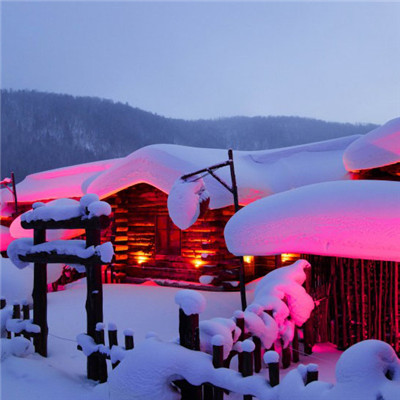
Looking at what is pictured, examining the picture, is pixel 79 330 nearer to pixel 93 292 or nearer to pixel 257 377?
pixel 93 292

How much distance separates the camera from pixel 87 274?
18.3 ft

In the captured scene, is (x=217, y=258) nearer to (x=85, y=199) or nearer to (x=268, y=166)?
(x=268, y=166)

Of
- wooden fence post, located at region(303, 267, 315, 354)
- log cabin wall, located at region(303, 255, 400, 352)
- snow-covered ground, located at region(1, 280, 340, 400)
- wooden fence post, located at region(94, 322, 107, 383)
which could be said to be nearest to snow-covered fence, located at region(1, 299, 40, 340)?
snow-covered ground, located at region(1, 280, 340, 400)

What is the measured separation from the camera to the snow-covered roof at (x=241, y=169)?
11.4 m

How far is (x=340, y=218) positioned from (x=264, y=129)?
11032cm

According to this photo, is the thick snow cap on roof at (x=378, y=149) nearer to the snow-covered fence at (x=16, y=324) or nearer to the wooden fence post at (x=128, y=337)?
the wooden fence post at (x=128, y=337)

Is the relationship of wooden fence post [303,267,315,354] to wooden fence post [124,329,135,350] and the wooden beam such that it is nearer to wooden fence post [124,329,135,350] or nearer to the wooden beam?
wooden fence post [124,329,135,350]

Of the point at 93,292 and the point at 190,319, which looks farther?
the point at 93,292

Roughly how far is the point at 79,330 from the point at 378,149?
7.30 m

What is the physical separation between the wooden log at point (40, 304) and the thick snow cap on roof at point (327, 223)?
3.26 m

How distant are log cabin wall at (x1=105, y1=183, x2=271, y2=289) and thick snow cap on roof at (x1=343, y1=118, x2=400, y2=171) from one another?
462 cm

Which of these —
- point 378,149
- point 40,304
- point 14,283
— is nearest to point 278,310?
point 40,304

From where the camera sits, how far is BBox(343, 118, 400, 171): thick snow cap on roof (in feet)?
26.3

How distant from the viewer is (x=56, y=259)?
5.93 m
